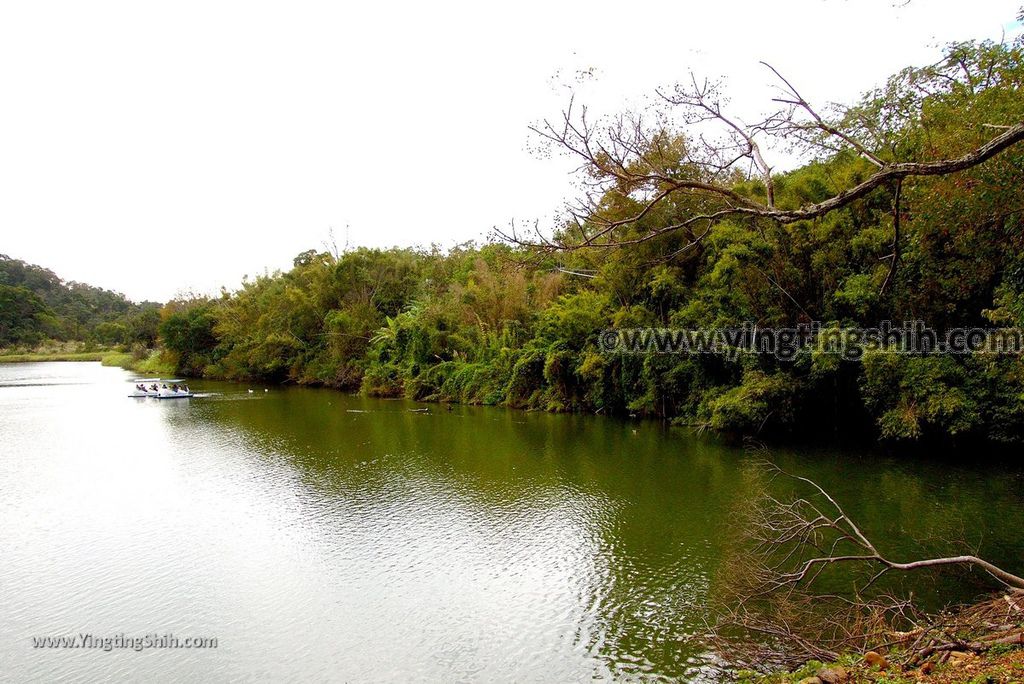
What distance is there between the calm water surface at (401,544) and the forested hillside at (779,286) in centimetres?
194

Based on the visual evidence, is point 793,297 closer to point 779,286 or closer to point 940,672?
point 779,286

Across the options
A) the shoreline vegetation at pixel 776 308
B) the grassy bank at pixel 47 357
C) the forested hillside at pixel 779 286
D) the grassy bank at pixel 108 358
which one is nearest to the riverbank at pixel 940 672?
the shoreline vegetation at pixel 776 308

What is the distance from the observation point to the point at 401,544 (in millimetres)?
9109

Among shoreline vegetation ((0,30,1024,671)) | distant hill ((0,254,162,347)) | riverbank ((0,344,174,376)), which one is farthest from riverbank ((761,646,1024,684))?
distant hill ((0,254,162,347))

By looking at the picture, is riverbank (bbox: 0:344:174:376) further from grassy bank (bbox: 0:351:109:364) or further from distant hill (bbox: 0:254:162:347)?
distant hill (bbox: 0:254:162:347)

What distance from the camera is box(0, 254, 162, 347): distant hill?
56125mm

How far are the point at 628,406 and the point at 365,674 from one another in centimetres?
1471

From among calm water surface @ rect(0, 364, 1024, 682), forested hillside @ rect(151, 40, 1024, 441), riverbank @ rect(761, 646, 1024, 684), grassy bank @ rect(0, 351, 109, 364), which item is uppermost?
forested hillside @ rect(151, 40, 1024, 441)

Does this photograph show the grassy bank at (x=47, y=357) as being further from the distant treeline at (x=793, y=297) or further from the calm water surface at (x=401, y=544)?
the calm water surface at (x=401, y=544)

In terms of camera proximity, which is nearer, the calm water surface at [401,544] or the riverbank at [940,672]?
the riverbank at [940,672]

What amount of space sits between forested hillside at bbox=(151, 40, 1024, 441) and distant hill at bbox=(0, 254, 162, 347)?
3725 centimetres

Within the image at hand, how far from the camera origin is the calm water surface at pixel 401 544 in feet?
20.5

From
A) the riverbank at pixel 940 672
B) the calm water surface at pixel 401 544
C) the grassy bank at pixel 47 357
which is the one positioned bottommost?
the calm water surface at pixel 401 544

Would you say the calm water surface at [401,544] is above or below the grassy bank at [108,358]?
below
